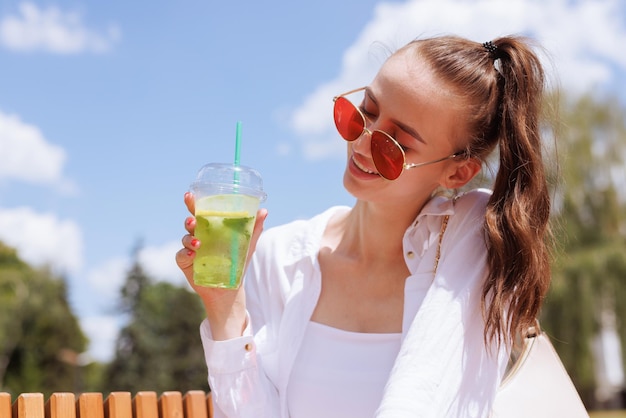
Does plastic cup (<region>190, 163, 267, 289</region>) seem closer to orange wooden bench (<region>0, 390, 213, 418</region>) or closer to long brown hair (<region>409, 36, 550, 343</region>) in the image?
orange wooden bench (<region>0, 390, 213, 418</region>)

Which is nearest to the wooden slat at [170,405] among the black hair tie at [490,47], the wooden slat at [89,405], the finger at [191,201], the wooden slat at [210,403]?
the wooden slat at [210,403]

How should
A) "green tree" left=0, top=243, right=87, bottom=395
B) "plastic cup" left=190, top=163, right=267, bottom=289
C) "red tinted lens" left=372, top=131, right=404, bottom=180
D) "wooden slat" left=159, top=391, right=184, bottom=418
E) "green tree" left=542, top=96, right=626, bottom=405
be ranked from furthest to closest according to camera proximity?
1. "green tree" left=0, top=243, right=87, bottom=395
2. "green tree" left=542, top=96, right=626, bottom=405
3. "wooden slat" left=159, top=391, right=184, bottom=418
4. "red tinted lens" left=372, top=131, right=404, bottom=180
5. "plastic cup" left=190, top=163, right=267, bottom=289

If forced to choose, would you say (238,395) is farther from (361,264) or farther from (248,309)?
(361,264)

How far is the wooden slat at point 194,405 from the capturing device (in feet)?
8.58

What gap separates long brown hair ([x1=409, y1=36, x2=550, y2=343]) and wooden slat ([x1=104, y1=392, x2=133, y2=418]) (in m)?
1.13

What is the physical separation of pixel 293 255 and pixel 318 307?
217 mm

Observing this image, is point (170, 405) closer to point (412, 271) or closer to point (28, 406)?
point (28, 406)

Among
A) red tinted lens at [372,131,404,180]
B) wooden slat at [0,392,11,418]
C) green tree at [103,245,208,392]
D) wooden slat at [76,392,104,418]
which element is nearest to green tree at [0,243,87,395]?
green tree at [103,245,208,392]

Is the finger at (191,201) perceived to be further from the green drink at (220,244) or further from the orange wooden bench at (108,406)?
the orange wooden bench at (108,406)

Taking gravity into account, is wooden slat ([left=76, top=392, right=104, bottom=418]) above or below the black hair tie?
below

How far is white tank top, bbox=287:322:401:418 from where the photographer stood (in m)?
2.45

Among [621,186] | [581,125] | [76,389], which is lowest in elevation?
[76,389]

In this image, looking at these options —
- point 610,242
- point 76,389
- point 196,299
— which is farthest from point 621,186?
point 76,389

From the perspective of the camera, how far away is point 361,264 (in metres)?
2.72
